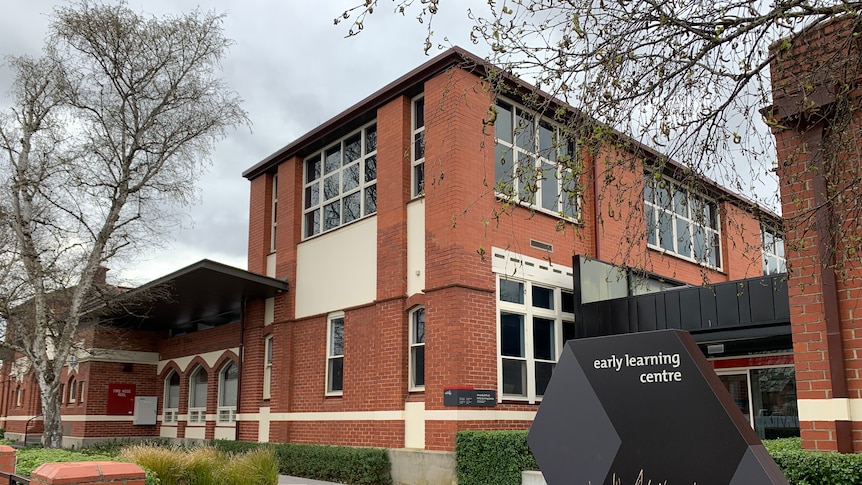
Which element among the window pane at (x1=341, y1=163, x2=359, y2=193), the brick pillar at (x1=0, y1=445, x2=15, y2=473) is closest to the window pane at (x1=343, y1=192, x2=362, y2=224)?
the window pane at (x1=341, y1=163, x2=359, y2=193)

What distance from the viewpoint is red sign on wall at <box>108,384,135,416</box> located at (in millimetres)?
26266

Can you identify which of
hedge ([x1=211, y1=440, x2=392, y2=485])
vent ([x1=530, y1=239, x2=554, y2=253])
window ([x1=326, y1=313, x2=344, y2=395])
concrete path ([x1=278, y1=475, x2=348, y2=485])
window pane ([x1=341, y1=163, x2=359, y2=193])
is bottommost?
concrete path ([x1=278, y1=475, x2=348, y2=485])

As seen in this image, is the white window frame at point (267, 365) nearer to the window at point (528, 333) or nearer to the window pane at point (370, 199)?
the window pane at point (370, 199)

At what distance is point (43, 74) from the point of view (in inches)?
714

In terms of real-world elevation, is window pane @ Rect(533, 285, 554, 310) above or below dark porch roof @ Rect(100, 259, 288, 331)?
below

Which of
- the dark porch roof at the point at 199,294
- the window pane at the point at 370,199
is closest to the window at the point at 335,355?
the dark porch roof at the point at 199,294

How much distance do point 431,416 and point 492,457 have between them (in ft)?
6.05

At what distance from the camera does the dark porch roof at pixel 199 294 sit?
1858 cm

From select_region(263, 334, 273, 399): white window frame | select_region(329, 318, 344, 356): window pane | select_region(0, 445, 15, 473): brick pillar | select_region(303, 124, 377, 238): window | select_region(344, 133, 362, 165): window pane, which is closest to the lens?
select_region(0, 445, 15, 473): brick pillar

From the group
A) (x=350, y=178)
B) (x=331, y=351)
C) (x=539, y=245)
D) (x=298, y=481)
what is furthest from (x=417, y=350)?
(x=350, y=178)

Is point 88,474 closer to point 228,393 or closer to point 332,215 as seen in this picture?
point 332,215

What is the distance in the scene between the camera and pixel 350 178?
62.2 feet

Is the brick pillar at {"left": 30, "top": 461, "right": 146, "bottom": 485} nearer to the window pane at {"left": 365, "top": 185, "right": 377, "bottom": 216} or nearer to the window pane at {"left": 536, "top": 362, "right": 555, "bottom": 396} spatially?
the window pane at {"left": 536, "top": 362, "right": 555, "bottom": 396}

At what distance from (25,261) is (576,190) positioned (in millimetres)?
15312
